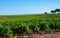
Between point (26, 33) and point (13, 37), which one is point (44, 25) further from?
point (13, 37)

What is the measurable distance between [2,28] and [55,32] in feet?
9.86

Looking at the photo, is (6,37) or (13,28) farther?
(13,28)

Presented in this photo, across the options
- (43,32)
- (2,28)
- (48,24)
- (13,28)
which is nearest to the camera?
(2,28)

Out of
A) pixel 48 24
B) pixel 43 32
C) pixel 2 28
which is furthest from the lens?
pixel 48 24

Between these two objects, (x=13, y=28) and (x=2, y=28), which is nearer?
(x=2, y=28)

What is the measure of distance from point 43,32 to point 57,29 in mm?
1274

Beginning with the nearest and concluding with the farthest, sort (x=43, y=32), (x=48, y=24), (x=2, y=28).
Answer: (x=2, y=28) < (x=43, y=32) < (x=48, y=24)

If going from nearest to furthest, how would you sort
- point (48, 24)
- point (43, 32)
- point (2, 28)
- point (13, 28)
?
point (2, 28), point (13, 28), point (43, 32), point (48, 24)

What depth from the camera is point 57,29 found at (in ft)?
29.9

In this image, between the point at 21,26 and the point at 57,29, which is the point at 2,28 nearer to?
the point at 21,26

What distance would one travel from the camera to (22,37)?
7215 millimetres

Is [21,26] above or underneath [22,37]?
above

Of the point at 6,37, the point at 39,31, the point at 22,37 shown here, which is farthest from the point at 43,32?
the point at 6,37

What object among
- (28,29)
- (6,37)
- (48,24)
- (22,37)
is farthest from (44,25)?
(6,37)
